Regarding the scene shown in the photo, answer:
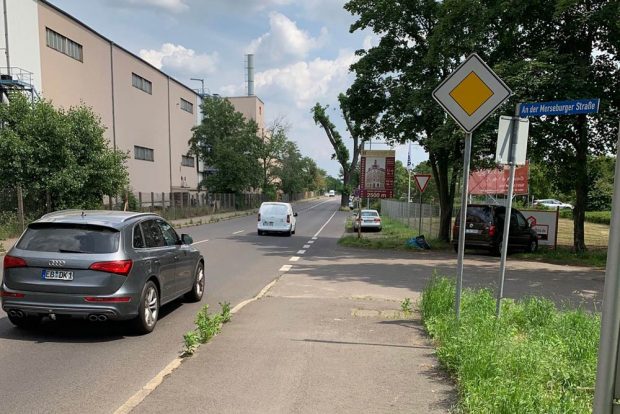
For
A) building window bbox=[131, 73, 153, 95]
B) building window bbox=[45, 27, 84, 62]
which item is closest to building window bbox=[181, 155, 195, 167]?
building window bbox=[131, 73, 153, 95]

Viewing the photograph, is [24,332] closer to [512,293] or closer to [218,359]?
[218,359]

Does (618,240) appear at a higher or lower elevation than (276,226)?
higher

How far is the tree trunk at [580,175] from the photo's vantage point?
17078 mm

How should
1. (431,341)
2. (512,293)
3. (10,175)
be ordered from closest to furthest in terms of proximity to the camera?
(431,341) < (512,293) < (10,175)

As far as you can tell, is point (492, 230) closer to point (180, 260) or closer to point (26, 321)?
point (180, 260)

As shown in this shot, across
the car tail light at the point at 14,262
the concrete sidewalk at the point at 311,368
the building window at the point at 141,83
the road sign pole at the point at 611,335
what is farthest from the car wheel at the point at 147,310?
the building window at the point at 141,83

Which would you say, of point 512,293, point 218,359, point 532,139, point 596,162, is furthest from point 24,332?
point 596,162

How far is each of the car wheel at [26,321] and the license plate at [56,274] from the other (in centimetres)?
97

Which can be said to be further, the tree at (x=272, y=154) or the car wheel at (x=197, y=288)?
the tree at (x=272, y=154)

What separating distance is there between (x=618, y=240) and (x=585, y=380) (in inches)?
96.4

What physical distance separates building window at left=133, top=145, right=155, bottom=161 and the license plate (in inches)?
1572

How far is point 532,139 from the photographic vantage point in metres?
16.4

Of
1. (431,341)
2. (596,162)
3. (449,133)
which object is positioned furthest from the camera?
(596,162)

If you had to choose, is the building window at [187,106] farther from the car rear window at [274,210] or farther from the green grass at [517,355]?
the green grass at [517,355]
